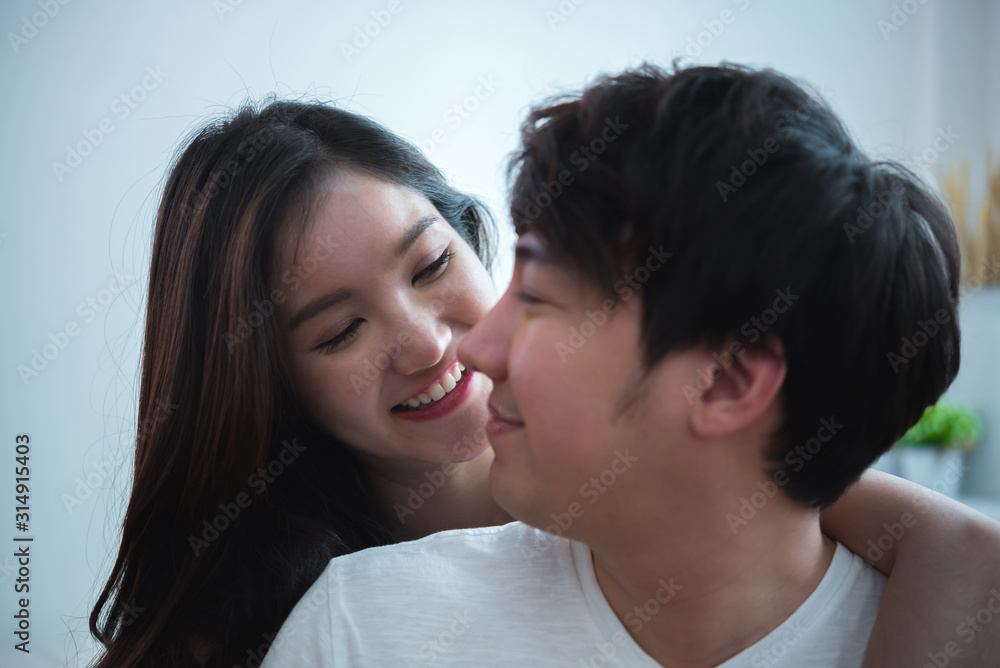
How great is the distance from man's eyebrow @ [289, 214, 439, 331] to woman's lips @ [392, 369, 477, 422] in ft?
0.75

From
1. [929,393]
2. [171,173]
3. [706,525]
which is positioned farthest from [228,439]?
[929,393]

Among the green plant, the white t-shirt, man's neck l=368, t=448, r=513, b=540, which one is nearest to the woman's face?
man's neck l=368, t=448, r=513, b=540

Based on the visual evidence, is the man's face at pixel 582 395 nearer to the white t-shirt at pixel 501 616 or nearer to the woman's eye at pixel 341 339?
the white t-shirt at pixel 501 616

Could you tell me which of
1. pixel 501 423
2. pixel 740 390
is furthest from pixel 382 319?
pixel 740 390

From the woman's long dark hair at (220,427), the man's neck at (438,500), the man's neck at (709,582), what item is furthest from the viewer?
the man's neck at (438,500)

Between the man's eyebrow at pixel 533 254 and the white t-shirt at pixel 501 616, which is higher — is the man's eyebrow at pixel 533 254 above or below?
above

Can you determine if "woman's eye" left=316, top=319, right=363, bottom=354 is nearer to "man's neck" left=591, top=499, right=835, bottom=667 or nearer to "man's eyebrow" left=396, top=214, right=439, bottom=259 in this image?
"man's eyebrow" left=396, top=214, right=439, bottom=259

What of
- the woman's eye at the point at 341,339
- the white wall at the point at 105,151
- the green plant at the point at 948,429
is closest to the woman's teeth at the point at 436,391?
the woman's eye at the point at 341,339

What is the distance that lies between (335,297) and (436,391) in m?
0.25

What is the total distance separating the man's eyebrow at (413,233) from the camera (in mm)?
1279

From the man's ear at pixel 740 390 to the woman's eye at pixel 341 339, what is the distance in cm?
66

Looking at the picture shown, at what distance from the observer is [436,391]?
1382 millimetres

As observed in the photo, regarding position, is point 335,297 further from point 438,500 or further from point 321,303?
point 438,500

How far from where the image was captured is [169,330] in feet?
4.29
